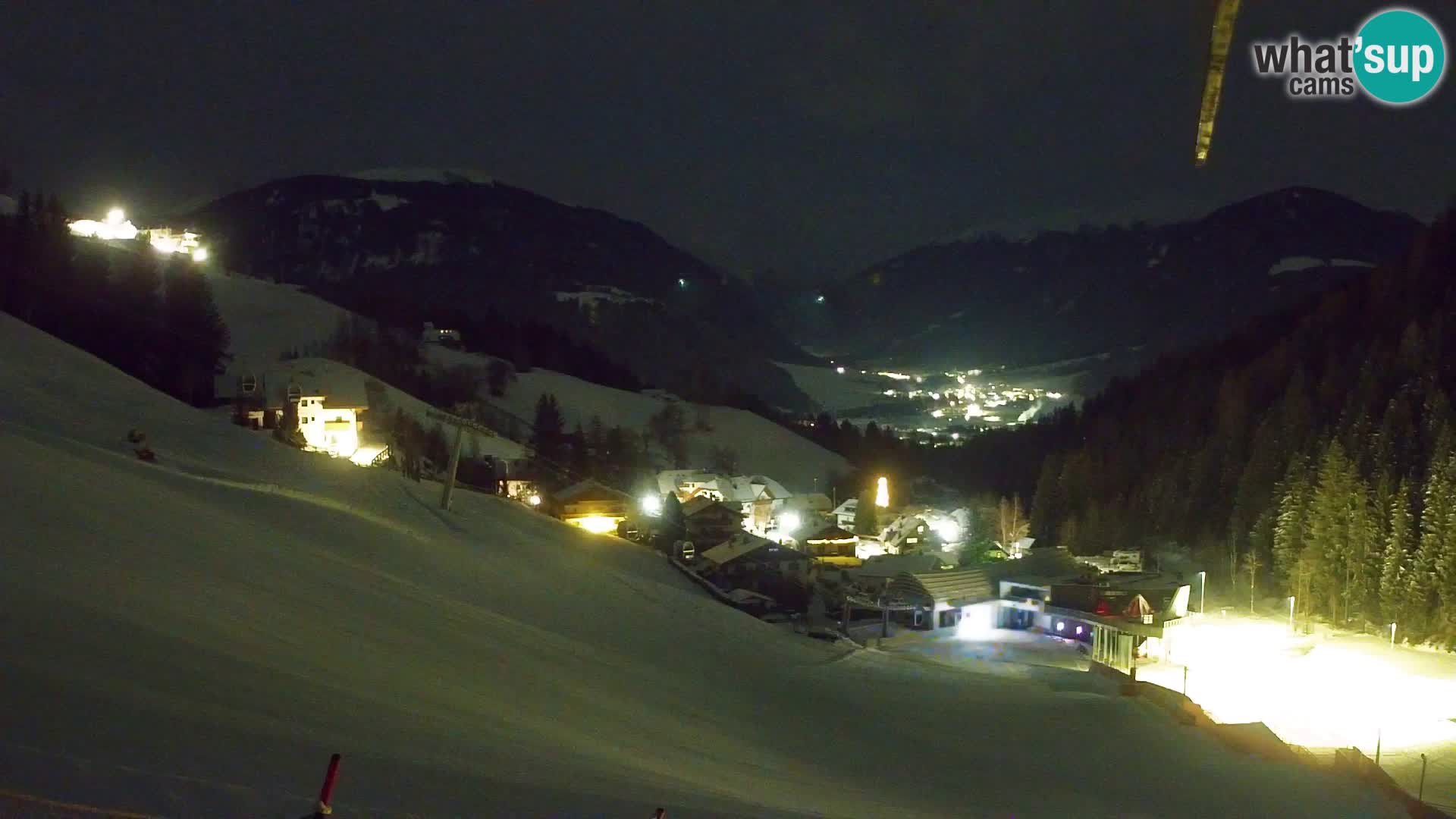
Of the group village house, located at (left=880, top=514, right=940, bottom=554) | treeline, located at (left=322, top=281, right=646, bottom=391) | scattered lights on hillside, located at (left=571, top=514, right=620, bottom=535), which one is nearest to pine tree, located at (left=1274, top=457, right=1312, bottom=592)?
village house, located at (left=880, top=514, right=940, bottom=554)

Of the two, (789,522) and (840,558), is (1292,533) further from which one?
(789,522)

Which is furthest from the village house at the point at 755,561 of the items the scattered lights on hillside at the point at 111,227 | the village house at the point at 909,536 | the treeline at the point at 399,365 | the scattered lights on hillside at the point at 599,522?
the scattered lights on hillside at the point at 111,227

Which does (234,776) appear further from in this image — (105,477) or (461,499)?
(461,499)

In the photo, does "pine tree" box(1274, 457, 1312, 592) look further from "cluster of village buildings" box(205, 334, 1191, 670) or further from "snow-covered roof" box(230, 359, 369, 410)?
"snow-covered roof" box(230, 359, 369, 410)

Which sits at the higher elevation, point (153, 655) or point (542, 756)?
point (153, 655)

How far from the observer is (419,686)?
7.11 meters

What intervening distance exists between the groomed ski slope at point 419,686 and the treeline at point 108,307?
17.3 m

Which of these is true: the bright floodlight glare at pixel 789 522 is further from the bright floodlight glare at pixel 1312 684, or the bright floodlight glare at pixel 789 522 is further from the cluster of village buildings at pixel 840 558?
the bright floodlight glare at pixel 1312 684

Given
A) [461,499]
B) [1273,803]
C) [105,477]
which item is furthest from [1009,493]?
[105,477]

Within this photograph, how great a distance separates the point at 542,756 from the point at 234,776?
7.19 feet

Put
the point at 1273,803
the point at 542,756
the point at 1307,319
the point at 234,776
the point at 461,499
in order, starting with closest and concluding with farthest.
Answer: the point at 234,776 < the point at 542,756 < the point at 1273,803 < the point at 461,499 < the point at 1307,319

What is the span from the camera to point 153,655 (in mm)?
5582

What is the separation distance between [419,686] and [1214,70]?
13.1 metres

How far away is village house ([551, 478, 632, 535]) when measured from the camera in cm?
3672
